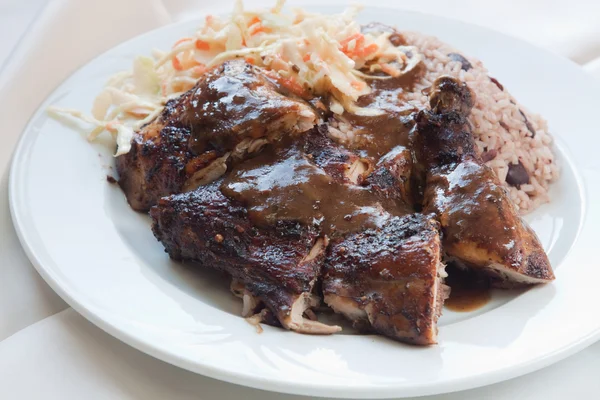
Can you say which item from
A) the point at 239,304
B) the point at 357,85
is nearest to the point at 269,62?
the point at 357,85

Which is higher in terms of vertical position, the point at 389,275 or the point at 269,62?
the point at 269,62

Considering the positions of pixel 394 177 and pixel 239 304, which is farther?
pixel 394 177

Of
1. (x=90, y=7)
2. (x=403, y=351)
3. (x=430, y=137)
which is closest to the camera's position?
(x=403, y=351)

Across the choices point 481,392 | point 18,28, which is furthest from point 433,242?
point 18,28

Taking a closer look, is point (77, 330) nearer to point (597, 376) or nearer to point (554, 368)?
point (554, 368)

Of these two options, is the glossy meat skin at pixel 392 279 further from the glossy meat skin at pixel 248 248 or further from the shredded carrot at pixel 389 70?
the shredded carrot at pixel 389 70

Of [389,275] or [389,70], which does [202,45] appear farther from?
[389,275]
